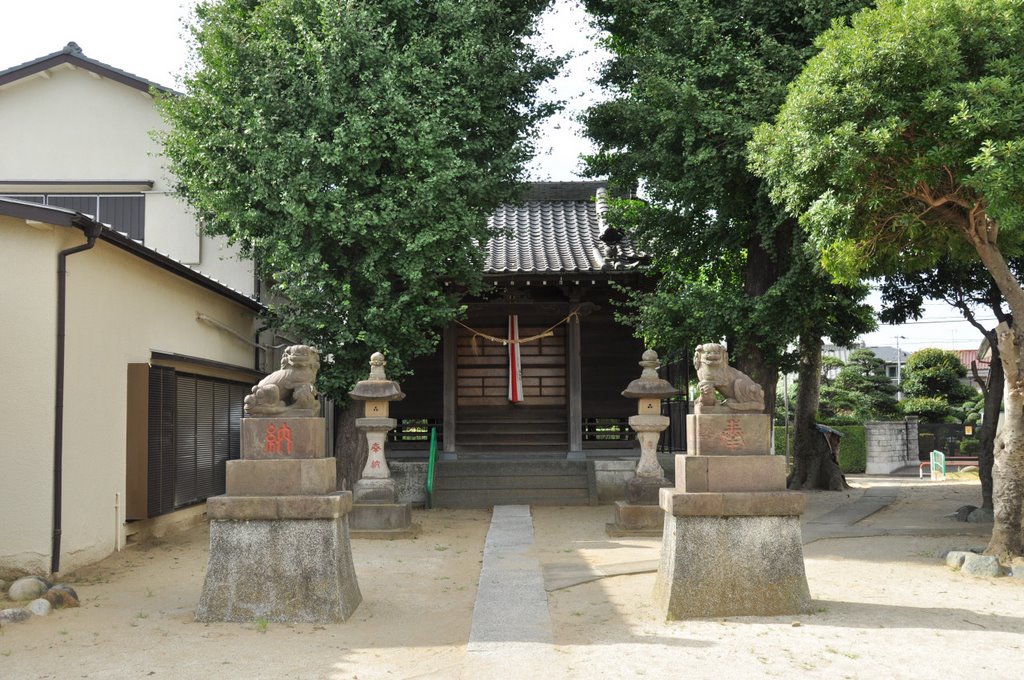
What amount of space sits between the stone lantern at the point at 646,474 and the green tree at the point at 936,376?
81.3 ft

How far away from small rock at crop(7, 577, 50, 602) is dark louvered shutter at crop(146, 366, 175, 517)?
126 inches

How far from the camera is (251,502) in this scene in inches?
277

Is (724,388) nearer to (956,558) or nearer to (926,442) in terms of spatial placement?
(956,558)

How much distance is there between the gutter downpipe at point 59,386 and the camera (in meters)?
8.71

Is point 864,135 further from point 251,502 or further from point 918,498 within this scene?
point 918,498

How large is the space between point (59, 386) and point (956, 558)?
31.9 feet

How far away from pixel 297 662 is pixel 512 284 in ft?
37.8

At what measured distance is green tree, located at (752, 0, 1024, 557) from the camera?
321 inches

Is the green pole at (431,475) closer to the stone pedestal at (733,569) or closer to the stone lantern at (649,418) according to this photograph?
the stone lantern at (649,418)

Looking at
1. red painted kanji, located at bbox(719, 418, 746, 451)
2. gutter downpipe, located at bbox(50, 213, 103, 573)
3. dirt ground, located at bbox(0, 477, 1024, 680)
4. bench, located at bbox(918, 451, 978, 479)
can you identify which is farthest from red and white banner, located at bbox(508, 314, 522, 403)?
bench, located at bbox(918, 451, 978, 479)

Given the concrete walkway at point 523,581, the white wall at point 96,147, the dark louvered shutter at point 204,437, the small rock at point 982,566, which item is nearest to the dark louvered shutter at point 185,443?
the dark louvered shutter at point 204,437

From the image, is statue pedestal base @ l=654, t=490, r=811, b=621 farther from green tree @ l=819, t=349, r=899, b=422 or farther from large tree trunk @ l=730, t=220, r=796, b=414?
green tree @ l=819, t=349, r=899, b=422

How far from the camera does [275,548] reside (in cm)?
704

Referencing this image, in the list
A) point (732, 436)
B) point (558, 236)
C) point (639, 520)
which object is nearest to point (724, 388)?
point (732, 436)
